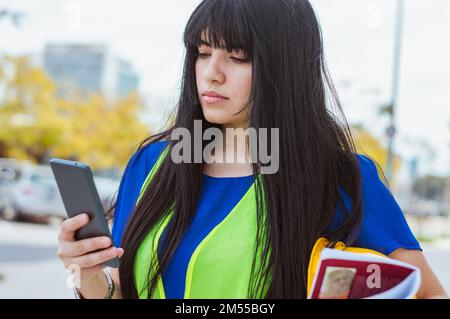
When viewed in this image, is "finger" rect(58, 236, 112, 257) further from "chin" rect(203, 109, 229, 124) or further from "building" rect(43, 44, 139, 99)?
"building" rect(43, 44, 139, 99)

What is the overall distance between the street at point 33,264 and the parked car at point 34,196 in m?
0.29

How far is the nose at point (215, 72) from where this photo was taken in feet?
4.74

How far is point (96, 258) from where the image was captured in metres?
1.25

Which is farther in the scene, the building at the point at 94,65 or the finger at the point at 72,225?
the building at the point at 94,65

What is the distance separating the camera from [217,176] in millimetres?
1587

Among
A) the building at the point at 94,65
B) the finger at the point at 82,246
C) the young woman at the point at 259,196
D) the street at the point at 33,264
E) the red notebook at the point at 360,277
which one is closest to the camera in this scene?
the red notebook at the point at 360,277

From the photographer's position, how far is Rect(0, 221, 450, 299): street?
253 inches

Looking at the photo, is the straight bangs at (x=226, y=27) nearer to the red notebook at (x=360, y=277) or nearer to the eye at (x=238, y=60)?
the eye at (x=238, y=60)

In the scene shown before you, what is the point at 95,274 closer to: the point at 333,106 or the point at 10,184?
the point at 333,106

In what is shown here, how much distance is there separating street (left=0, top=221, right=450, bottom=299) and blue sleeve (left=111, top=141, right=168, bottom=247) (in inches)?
185

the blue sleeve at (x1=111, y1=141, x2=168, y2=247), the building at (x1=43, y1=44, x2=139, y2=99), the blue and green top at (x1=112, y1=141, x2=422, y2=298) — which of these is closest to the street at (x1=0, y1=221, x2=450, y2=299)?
the blue sleeve at (x1=111, y1=141, x2=168, y2=247)

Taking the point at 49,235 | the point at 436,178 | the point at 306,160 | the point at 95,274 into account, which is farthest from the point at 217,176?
the point at 436,178

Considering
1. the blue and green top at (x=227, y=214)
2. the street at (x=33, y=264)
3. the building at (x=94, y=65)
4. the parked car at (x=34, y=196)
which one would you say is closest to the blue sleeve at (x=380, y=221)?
the blue and green top at (x=227, y=214)

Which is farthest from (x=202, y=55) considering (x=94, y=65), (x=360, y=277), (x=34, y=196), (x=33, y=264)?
(x=94, y=65)
